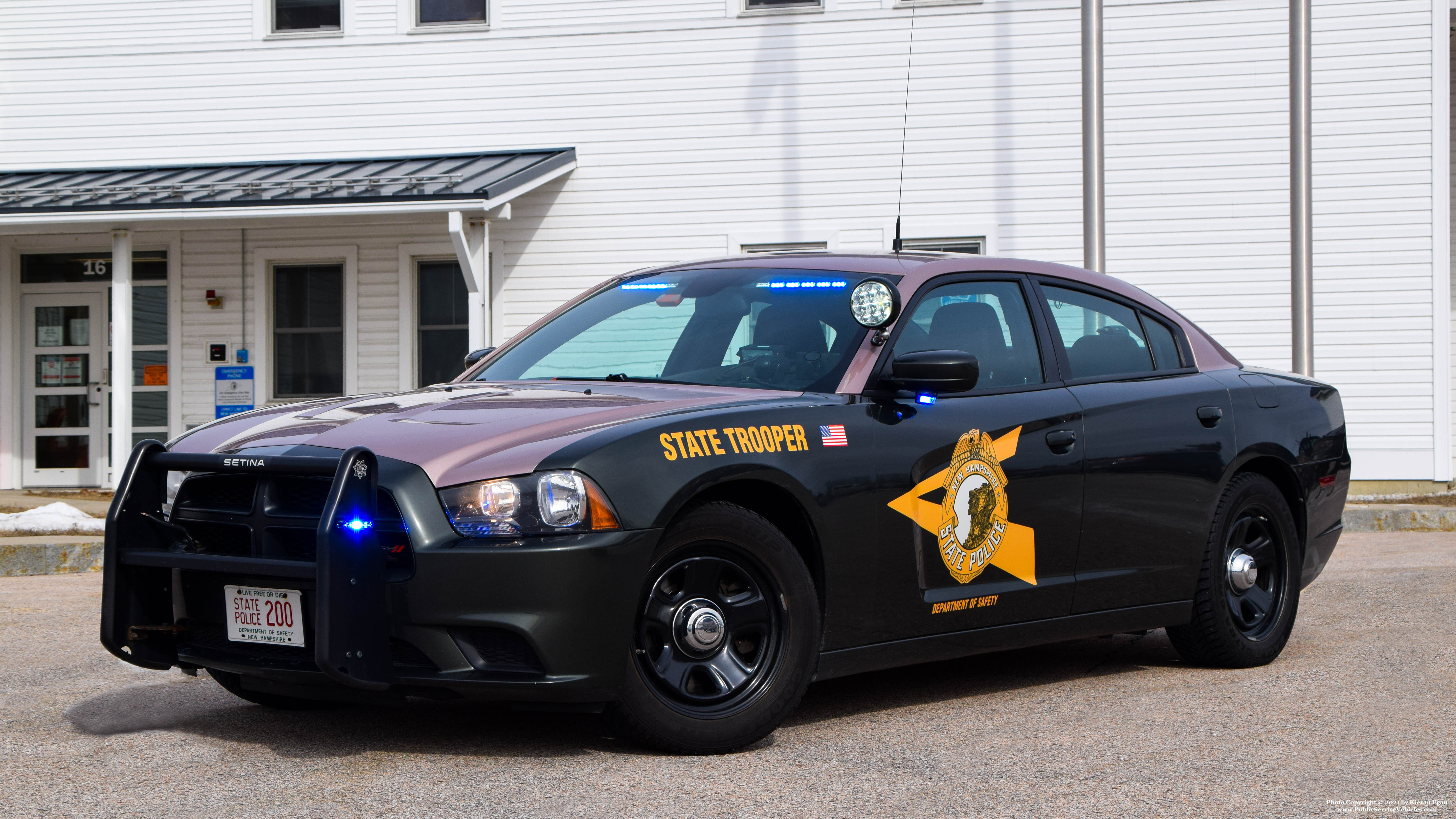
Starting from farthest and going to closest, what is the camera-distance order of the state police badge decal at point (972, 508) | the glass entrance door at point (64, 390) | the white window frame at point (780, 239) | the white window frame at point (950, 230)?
the glass entrance door at point (64, 390)
the white window frame at point (780, 239)
the white window frame at point (950, 230)
the state police badge decal at point (972, 508)

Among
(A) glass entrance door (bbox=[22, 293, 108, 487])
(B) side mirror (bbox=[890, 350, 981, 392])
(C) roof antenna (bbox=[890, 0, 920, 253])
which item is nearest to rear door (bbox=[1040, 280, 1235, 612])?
(B) side mirror (bbox=[890, 350, 981, 392])

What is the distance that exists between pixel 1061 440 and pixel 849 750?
143 cm

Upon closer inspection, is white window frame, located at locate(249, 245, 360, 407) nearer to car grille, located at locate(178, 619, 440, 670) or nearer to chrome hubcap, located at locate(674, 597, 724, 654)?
car grille, located at locate(178, 619, 440, 670)

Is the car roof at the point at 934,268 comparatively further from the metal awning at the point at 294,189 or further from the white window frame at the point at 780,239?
the white window frame at the point at 780,239

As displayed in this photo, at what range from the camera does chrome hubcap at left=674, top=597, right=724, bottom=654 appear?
4191mm

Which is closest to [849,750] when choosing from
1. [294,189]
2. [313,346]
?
[294,189]

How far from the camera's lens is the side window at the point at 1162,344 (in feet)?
A: 19.5

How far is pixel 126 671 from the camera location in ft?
19.2

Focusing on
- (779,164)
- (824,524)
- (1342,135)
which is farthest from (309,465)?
(1342,135)

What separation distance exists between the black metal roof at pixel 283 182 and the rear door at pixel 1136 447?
9.19m

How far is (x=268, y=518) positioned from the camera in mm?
4066

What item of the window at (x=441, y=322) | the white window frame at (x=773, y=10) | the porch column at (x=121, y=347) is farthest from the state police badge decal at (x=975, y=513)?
the porch column at (x=121, y=347)

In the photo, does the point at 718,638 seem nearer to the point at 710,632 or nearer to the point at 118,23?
the point at 710,632

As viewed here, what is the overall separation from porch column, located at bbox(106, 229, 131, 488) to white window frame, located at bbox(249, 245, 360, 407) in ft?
4.46
